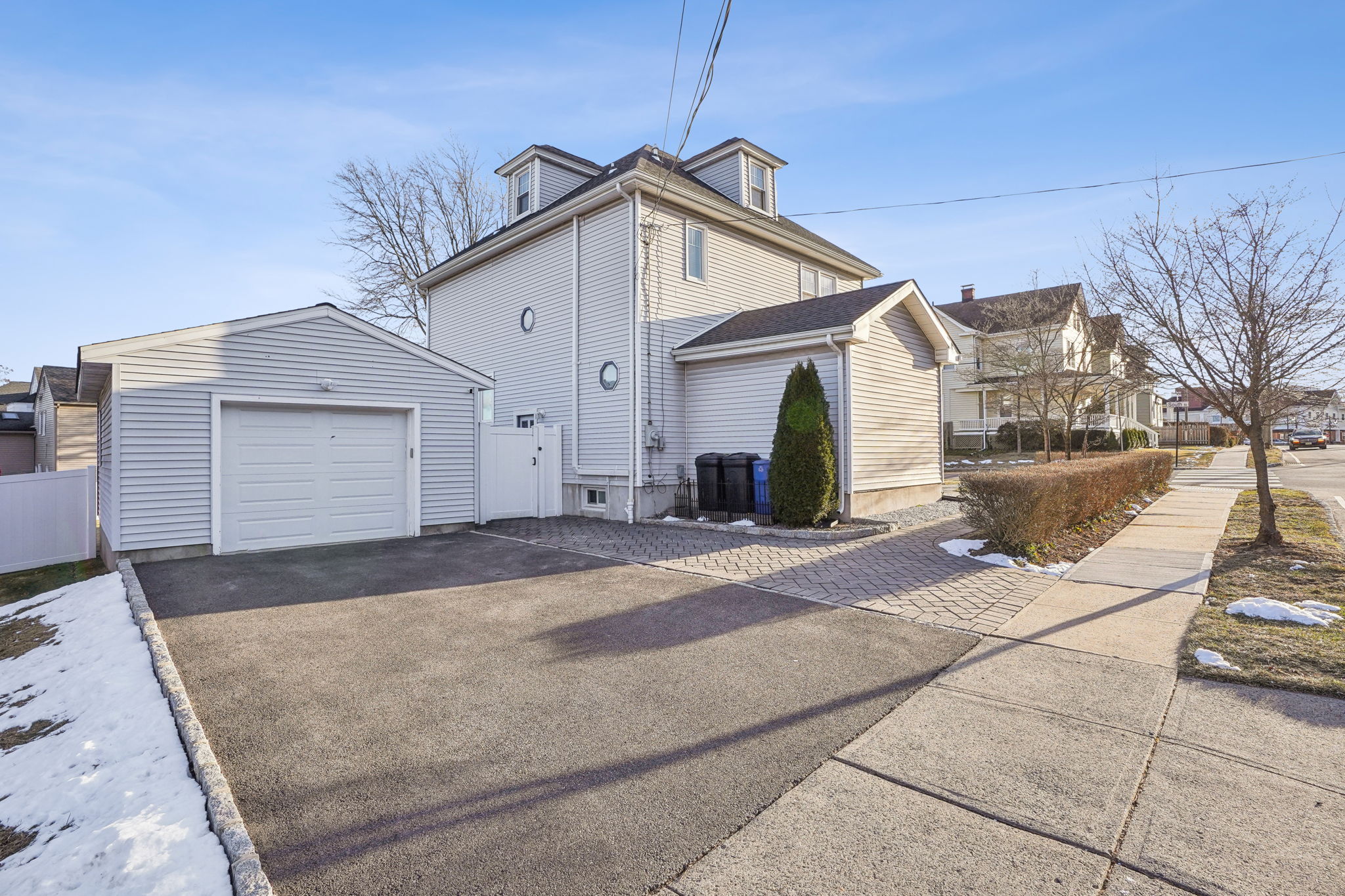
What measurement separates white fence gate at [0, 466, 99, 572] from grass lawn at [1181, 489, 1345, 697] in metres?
14.8

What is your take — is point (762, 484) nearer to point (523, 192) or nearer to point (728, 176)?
point (728, 176)

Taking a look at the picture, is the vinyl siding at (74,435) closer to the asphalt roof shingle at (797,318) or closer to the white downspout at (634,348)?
the white downspout at (634,348)

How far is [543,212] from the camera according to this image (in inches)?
542

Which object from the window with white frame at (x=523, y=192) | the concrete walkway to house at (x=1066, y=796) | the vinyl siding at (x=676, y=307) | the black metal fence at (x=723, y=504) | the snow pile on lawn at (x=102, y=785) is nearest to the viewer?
the concrete walkway to house at (x=1066, y=796)

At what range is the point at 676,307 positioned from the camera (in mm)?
13039

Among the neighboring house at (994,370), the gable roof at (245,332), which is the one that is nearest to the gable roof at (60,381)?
the gable roof at (245,332)

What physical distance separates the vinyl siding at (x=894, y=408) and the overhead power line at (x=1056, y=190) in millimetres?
2450

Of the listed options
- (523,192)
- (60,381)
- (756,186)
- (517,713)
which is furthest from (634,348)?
(60,381)

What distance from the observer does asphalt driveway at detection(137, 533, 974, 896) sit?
8.27 ft

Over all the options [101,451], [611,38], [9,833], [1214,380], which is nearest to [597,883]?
[9,833]

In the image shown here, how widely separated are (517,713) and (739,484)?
8.12 metres

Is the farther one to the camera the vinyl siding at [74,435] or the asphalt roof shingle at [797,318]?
the vinyl siding at [74,435]

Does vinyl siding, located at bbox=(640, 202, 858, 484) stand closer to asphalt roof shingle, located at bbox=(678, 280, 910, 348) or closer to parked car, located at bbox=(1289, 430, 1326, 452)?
asphalt roof shingle, located at bbox=(678, 280, 910, 348)

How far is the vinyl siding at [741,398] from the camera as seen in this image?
38.0ft
